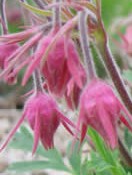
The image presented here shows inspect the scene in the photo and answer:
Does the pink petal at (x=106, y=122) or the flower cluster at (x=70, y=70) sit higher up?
the flower cluster at (x=70, y=70)

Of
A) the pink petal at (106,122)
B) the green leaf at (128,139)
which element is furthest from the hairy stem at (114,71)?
the green leaf at (128,139)

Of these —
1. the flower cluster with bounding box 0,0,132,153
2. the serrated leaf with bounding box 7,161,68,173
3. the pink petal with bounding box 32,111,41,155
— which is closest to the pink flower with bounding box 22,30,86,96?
the flower cluster with bounding box 0,0,132,153

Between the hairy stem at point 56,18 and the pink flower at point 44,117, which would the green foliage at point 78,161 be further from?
the hairy stem at point 56,18

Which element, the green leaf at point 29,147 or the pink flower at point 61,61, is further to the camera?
the green leaf at point 29,147

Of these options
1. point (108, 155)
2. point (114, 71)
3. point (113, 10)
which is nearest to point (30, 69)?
point (114, 71)

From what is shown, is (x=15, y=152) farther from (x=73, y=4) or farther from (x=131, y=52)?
(x=73, y=4)

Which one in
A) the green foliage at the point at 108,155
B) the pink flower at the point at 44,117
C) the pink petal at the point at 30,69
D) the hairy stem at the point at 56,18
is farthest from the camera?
the green foliage at the point at 108,155

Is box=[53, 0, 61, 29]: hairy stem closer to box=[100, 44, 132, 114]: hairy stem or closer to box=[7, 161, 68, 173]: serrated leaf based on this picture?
box=[100, 44, 132, 114]: hairy stem

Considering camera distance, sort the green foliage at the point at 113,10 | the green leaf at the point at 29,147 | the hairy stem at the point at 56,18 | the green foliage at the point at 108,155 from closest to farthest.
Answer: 1. the hairy stem at the point at 56,18
2. the green foliage at the point at 108,155
3. the green leaf at the point at 29,147
4. the green foliage at the point at 113,10

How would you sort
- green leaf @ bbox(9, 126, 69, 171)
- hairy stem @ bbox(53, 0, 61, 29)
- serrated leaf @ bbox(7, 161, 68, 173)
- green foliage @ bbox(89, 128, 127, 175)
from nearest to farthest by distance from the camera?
hairy stem @ bbox(53, 0, 61, 29)
green foliage @ bbox(89, 128, 127, 175)
serrated leaf @ bbox(7, 161, 68, 173)
green leaf @ bbox(9, 126, 69, 171)

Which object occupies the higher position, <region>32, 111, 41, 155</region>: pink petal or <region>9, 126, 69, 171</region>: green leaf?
<region>32, 111, 41, 155</region>: pink petal
